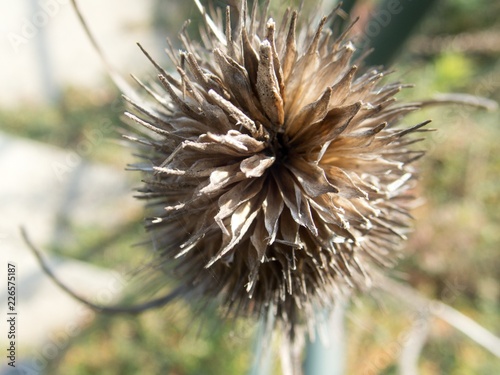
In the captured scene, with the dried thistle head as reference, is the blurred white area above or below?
above

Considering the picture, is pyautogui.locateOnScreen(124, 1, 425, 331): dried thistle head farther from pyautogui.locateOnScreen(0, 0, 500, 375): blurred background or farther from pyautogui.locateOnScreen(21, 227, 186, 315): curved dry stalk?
pyautogui.locateOnScreen(0, 0, 500, 375): blurred background

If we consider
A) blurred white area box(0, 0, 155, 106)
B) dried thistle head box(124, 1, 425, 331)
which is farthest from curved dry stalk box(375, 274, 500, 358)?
blurred white area box(0, 0, 155, 106)

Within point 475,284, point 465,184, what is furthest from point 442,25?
point 475,284

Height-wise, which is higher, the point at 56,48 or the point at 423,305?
the point at 56,48

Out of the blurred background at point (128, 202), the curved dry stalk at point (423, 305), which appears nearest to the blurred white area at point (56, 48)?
the blurred background at point (128, 202)

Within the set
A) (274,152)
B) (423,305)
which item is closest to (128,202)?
(423,305)

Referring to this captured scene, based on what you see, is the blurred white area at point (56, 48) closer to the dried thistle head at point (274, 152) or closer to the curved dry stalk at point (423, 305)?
the curved dry stalk at point (423, 305)

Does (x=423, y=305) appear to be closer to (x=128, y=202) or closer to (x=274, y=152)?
(x=274, y=152)
